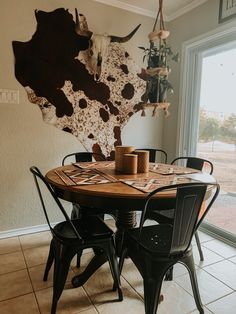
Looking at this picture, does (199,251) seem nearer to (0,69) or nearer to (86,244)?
(86,244)

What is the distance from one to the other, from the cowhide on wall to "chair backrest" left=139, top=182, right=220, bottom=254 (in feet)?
5.90

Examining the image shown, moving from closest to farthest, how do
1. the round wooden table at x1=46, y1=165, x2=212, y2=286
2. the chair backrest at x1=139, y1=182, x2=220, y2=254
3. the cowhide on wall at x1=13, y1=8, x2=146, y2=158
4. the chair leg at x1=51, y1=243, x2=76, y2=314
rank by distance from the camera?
1. the chair backrest at x1=139, y1=182, x2=220, y2=254
2. the round wooden table at x1=46, y1=165, x2=212, y2=286
3. the chair leg at x1=51, y1=243, x2=76, y2=314
4. the cowhide on wall at x1=13, y1=8, x2=146, y2=158

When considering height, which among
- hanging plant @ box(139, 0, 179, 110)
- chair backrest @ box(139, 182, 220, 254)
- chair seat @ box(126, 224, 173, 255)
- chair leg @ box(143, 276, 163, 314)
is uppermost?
hanging plant @ box(139, 0, 179, 110)

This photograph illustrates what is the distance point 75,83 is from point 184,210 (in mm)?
2048

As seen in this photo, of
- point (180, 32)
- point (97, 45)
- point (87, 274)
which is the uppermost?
point (180, 32)

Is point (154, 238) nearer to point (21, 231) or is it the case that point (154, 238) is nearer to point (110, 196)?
point (110, 196)

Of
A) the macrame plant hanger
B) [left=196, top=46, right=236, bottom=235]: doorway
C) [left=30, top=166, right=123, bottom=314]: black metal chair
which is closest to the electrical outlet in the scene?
[left=30, top=166, right=123, bottom=314]: black metal chair

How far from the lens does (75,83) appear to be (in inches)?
111

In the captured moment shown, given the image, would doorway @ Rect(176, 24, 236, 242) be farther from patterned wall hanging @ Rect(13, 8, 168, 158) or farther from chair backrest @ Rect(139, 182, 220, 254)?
chair backrest @ Rect(139, 182, 220, 254)

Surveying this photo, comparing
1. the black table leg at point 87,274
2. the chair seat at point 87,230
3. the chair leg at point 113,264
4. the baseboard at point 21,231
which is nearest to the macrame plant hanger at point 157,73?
the chair seat at point 87,230

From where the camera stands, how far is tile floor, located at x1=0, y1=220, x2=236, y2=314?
5.39 feet

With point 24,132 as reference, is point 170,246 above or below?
below

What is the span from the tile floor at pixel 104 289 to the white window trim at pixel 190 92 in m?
1.37

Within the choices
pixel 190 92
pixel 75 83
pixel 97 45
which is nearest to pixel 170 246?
pixel 75 83
